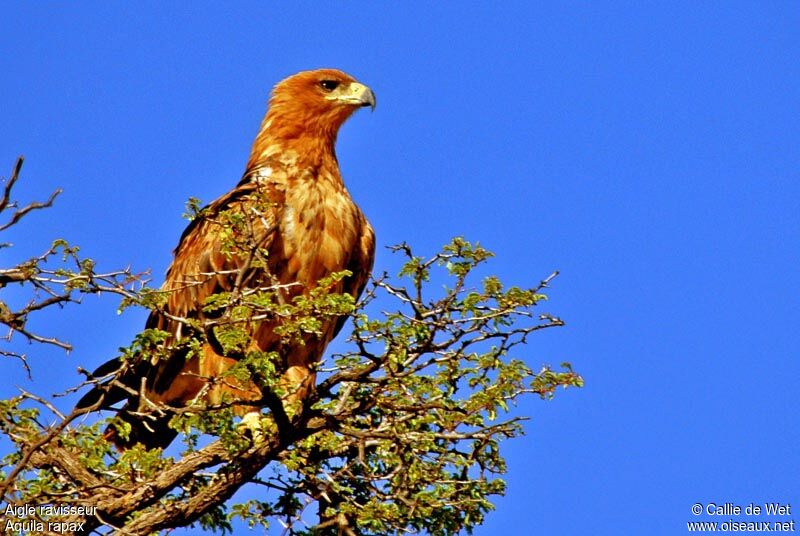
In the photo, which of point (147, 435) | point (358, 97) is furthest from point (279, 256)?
point (358, 97)

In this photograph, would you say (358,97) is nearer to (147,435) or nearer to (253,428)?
(147,435)

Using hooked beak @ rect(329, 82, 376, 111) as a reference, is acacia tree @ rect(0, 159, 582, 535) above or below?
below

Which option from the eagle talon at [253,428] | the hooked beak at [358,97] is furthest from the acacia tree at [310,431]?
the hooked beak at [358,97]

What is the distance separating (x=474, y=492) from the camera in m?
5.65

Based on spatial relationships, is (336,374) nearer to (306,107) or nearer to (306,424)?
(306,424)

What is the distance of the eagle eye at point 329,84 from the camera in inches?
334

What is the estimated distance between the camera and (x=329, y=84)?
27.9 feet

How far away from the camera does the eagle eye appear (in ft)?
27.9

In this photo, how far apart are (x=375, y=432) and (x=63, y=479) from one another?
1.54 m

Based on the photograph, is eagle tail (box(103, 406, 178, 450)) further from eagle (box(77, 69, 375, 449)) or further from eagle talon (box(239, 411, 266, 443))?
eagle talon (box(239, 411, 266, 443))

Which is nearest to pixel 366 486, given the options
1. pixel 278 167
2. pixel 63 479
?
pixel 63 479

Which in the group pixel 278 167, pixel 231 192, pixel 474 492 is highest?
pixel 278 167

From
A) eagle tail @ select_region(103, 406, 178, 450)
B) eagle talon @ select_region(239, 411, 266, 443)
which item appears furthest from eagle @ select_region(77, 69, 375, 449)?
eagle talon @ select_region(239, 411, 266, 443)

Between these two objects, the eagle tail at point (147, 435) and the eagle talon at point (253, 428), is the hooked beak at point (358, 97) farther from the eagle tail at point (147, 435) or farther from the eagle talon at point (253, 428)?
the eagle tail at point (147, 435)
